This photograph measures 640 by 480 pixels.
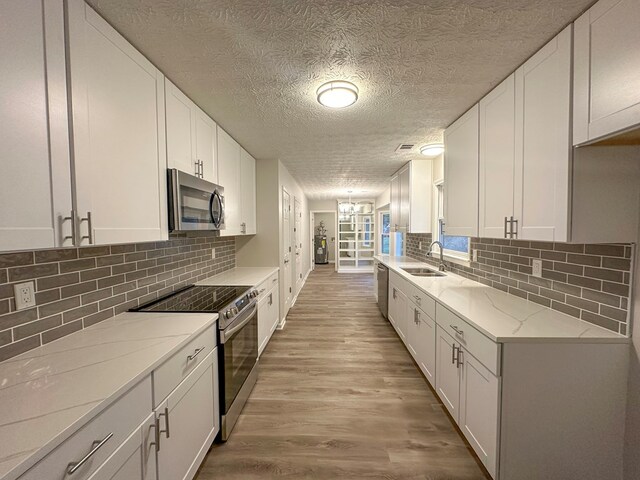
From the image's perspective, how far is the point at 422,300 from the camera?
2391mm

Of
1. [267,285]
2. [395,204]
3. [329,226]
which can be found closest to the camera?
[267,285]

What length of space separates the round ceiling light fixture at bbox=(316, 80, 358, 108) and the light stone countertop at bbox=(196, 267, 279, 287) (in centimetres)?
169

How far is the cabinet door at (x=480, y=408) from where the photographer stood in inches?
53.5

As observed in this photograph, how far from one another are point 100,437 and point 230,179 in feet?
7.52

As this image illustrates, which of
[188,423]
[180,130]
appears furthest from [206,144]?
[188,423]

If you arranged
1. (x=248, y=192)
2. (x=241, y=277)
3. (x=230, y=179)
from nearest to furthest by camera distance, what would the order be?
(x=230, y=179) → (x=241, y=277) → (x=248, y=192)

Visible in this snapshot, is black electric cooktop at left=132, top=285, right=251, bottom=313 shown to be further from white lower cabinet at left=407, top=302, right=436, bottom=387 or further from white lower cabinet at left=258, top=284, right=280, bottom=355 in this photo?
white lower cabinet at left=407, top=302, right=436, bottom=387

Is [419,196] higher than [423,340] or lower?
higher

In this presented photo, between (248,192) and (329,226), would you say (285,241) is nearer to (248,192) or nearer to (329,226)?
(248,192)

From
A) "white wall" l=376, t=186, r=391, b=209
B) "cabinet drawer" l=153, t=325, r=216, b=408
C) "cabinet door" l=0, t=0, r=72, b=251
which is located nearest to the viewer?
"cabinet door" l=0, t=0, r=72, b=251

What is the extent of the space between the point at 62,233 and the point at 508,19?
7.09 ft

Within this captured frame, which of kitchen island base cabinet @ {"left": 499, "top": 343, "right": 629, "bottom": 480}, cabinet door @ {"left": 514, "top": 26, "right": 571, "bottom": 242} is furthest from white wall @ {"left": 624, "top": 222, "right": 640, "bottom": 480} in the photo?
cabinet door @ {"left": 514, "top": 26, "right": 571, "bottom": 242}

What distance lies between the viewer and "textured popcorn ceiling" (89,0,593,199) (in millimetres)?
1169

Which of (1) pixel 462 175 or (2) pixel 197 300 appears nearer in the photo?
(2) pixel 197 300
